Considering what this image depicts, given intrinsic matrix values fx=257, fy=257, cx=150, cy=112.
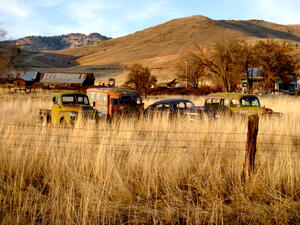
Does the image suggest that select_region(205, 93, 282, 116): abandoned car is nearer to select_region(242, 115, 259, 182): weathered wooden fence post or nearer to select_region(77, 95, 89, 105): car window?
select_region(77, 95, 89, 105): car window

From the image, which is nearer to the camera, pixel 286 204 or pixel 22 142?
pixel 286 204

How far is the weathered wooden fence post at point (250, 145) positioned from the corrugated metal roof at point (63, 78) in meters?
55.6

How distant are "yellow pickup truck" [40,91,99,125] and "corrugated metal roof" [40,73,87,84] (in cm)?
4722

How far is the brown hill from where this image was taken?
4860 inches

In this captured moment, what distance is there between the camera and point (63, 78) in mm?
57906

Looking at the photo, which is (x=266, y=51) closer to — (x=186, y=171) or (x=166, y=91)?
(x=166, y=91)

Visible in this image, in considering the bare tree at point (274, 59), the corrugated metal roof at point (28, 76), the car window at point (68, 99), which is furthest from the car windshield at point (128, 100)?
the corrugated metal roof at point (28, 76)

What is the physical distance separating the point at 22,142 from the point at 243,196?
485 cm

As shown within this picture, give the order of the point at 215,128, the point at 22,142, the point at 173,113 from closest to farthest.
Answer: the point at 22,142, the point at 215,128, the point at 173,113

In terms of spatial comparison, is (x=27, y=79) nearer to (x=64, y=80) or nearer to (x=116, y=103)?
(x=64, y=80)

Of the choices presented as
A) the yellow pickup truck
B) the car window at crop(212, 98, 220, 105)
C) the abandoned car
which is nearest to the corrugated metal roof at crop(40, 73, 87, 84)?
the yellow pickup truck

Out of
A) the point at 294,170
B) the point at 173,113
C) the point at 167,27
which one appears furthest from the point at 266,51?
the point at 167,27

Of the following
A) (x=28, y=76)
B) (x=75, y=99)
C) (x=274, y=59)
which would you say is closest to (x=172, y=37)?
(x=28, y=76)

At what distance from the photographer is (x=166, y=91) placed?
37656mm
